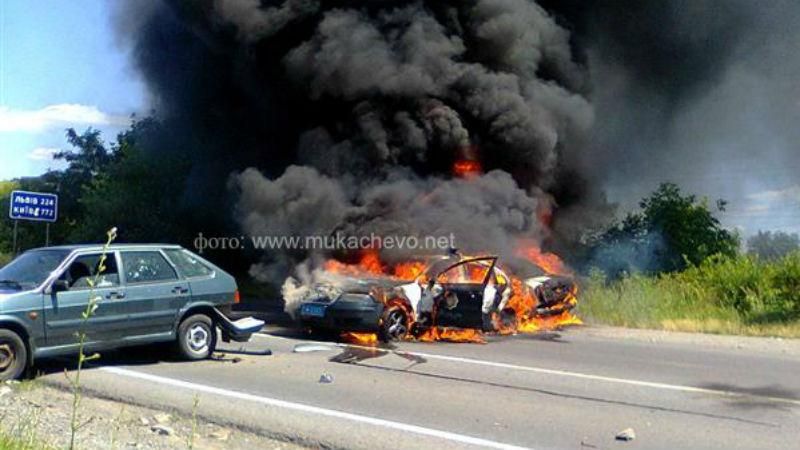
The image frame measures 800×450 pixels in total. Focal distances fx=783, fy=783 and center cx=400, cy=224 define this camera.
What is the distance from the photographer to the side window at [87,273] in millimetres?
8859

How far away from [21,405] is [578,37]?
20.5 m

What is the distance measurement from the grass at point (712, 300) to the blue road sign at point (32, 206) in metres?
12.5

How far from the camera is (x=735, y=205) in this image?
93.1 ft

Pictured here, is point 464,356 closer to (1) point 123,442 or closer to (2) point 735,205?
(1) point 123,442

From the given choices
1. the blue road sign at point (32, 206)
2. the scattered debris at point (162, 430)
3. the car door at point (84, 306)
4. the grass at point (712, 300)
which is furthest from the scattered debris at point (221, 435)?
the blue road sign at point (32, 206)

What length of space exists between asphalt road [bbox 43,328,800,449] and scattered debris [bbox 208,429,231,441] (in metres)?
0.21

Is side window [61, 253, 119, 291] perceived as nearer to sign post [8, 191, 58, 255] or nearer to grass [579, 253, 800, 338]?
sign post [8, 191, 58, 255]

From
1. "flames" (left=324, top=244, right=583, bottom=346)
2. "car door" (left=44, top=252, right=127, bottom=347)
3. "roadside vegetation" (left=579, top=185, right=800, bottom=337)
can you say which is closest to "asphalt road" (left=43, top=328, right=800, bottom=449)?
"car door" (left=44, top=252, right=127, bottom=347)

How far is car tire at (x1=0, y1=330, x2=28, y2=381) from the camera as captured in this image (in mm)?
8188

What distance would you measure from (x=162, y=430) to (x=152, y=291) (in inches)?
129

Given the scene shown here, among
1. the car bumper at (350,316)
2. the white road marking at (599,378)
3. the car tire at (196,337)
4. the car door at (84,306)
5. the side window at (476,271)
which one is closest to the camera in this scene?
the white road marking at (599,378)

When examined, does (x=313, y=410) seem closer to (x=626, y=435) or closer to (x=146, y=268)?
(x=626, y=435)

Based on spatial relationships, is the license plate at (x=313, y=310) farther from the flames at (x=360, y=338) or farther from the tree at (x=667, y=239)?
the tree at (x=667, y=239)

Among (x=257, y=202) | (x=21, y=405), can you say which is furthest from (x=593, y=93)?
(x=21, y=405)
